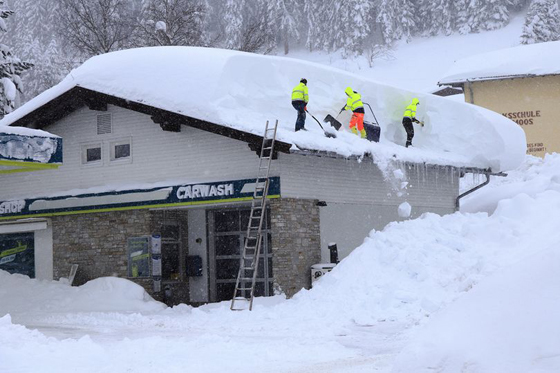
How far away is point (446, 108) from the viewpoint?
26.4 m

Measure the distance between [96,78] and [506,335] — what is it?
16423 mm

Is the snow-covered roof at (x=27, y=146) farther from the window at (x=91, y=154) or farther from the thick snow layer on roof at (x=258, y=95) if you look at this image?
the window at (x=91, y=154)

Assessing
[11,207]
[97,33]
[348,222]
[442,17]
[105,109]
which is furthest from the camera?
[442,17]

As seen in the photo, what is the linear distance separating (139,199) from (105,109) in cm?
294

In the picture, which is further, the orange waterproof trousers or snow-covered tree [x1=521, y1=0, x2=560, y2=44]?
snow-covered tree [x1=521, y1=0, x2=560, y2=44]

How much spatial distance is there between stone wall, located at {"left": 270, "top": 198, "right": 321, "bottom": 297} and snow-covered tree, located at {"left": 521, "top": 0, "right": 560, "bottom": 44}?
161 feet

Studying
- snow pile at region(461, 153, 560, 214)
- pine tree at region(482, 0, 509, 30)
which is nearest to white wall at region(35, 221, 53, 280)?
snow pile at region(461, 153, 560, 214)

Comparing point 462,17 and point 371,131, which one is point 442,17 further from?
point 371,131

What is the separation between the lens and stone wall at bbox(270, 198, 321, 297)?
1800 cm

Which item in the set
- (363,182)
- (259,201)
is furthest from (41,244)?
(363,182)

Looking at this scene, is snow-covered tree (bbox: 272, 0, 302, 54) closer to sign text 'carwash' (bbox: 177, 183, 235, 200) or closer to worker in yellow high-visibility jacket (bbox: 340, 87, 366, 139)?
worker in yellow high-visibility jacket (bbox: 340, 87, 366, 139)

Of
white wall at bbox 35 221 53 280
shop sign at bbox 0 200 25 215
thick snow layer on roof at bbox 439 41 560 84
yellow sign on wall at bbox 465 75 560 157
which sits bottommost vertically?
white wall at bbox 35 221 53 280

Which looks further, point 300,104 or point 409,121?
point 409,121

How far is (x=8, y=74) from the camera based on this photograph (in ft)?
99.0
